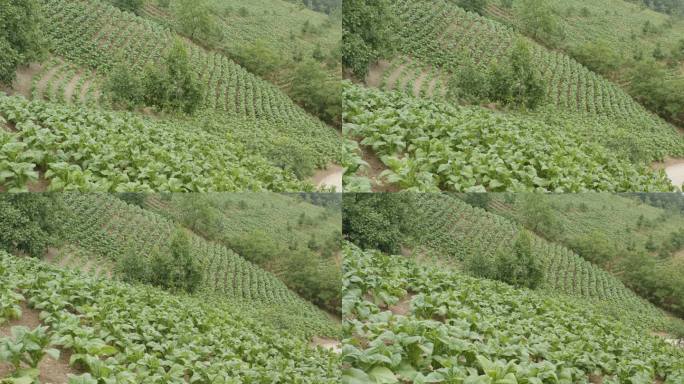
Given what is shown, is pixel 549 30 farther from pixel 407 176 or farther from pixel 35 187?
pixel 35 187

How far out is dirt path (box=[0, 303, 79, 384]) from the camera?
210 inches

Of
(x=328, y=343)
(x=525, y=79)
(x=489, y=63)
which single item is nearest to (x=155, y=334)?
(x=328, y=343)

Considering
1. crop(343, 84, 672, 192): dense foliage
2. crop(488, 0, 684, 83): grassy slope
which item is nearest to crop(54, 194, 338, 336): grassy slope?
crop(343, 84, 672, 192): dense foliage

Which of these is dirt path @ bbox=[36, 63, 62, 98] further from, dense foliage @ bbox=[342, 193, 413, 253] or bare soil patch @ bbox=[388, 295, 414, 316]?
bare soil patch @ bbox=[388, 295, 414, 316]

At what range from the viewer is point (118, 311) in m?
6.25

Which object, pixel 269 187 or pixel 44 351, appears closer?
pixel 44 351

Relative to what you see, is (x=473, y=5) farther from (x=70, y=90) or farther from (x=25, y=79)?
(x=25, y=79)

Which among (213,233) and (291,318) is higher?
(213,233)

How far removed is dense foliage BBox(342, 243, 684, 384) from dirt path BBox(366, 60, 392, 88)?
A: 1.47 meters

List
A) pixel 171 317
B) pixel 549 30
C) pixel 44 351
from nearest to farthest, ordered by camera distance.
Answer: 1. pixel 44 351
2. pixel 171 317
3. pixel 549 30

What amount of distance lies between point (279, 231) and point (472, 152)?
6.16ft

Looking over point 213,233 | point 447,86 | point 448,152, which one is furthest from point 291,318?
point 447,86

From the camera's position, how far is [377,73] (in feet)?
21.1

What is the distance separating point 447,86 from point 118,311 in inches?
134
